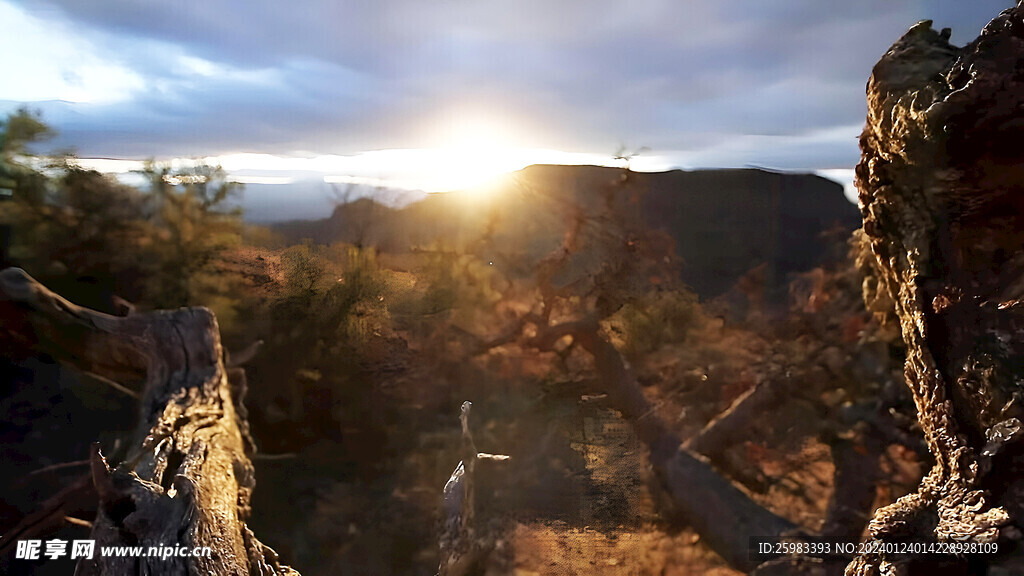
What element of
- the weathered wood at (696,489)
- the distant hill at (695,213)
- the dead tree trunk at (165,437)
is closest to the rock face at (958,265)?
the weathered wood at (696,489)

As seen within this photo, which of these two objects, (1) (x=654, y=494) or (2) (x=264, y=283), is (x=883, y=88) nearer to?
(1) (x=654, y=494)

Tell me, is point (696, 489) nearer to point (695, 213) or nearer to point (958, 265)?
point (958, 265)

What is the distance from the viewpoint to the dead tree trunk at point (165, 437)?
1287mm

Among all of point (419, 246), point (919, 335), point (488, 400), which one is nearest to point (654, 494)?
point (488, 400)

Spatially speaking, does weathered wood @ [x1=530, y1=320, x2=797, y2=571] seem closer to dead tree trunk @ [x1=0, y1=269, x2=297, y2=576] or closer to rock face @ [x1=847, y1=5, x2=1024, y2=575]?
rock face @ [x1=847, y1=5, x2=1024, y2=575]

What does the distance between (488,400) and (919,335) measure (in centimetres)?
227

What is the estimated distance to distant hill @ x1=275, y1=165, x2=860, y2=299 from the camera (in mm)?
3053

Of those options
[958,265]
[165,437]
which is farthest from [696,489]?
[165,437]

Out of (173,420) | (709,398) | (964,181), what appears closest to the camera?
(964,181)

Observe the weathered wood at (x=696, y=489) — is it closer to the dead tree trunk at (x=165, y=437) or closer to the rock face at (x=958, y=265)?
the rock face at (x=958, y=265)

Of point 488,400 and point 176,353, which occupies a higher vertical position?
point 176,353

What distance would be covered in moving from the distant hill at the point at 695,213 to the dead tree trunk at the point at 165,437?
125 cm

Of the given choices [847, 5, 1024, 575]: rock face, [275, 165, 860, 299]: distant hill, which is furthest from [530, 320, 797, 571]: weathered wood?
[847, 5, 1024, 575]: rock face

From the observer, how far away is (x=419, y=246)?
286 cm
